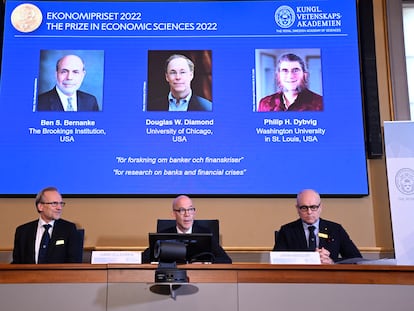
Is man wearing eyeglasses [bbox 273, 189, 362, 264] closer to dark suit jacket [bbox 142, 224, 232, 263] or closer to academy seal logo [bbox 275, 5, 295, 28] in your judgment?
dark suit jacket [bbox 142, 224, 232, 263]

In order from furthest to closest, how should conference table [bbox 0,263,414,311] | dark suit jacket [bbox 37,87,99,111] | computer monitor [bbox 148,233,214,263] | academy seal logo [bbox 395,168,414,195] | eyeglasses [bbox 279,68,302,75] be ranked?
eyeglasses [bbox 279,68,302,75] < dark suit jacket [bbox 37,87,99,111] < academy seal logo [bbox 395,168,414,195] < computer monitor [bbox 148,233,214,263] < conference table [bbox 0,263,414,311]

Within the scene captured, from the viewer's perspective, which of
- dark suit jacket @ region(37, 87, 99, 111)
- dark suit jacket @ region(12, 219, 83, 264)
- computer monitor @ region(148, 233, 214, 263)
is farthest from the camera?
dark suit jacket @ region(37, 87, 99, 111)

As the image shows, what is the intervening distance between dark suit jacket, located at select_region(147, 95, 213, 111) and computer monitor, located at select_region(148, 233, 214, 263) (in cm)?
207

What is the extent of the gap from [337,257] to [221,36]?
2.29 metres

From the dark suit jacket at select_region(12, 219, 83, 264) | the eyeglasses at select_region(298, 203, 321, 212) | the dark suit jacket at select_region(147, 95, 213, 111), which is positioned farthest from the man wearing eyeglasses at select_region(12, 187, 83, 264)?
the eyeglasses at select_region(298, 203, 321, 212)

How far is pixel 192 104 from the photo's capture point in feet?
17.4

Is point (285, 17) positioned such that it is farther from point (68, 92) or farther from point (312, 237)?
point (312, 237)

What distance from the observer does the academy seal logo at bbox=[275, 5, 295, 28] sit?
548 centimetres

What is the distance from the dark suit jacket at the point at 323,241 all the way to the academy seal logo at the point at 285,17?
6.52 ft

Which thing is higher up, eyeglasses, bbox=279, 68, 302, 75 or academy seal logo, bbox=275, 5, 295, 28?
academy seal logo, bbox=275, 5, 295, 28

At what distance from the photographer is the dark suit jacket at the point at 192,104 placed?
209 inches

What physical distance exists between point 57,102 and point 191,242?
248 cm

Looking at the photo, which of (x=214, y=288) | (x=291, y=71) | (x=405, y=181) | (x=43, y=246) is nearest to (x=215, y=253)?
(x=214, y=288)

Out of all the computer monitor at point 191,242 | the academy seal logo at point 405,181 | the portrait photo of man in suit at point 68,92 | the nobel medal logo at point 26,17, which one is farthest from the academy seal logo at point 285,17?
the computer monitor at point 191,242
